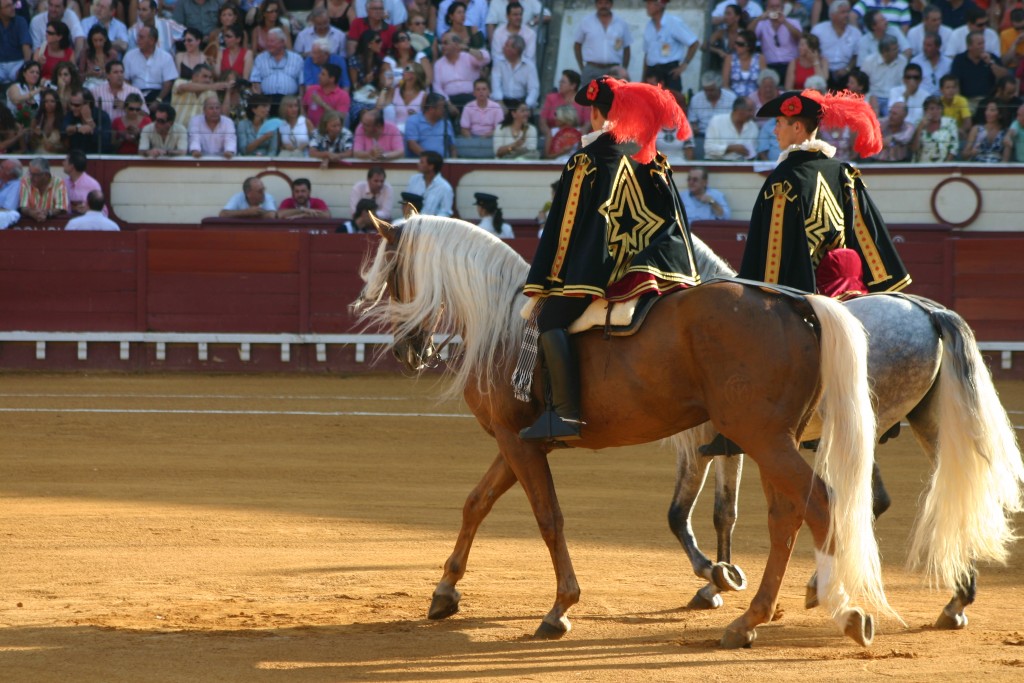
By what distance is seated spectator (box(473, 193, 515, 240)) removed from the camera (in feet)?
42.7

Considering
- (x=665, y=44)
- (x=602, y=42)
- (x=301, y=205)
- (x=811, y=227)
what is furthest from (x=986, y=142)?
(x=811, y=227)

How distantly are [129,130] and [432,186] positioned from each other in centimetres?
366

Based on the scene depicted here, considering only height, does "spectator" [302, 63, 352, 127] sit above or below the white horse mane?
above

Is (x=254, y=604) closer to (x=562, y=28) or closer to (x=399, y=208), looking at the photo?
(x=399, y=208)

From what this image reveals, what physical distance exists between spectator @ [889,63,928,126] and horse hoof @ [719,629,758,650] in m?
10.4

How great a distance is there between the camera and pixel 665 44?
48.5 feet

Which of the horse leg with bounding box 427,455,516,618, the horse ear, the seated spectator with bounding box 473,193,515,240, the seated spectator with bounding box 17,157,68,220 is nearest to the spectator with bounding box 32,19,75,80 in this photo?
the seated spectator with bounding box 17,157,68,220

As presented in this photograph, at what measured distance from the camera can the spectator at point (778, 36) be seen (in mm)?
14555

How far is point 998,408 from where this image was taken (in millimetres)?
4949

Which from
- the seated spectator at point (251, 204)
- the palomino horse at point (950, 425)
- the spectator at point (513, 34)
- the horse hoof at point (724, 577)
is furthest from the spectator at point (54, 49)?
the palomino horse at point (950, 425)

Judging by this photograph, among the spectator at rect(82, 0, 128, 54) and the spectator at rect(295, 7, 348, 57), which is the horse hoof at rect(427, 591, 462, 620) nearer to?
the spectator at rect(295, 7, 348, 57)

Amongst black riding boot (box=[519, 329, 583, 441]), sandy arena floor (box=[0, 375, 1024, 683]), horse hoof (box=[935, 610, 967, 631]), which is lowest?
sandy arena floor (box=[0, 375, 1024, 683])

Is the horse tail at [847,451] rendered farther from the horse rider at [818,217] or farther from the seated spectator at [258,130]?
the seated spectator at [258,130]

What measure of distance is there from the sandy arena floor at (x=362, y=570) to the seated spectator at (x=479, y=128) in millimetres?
4769
